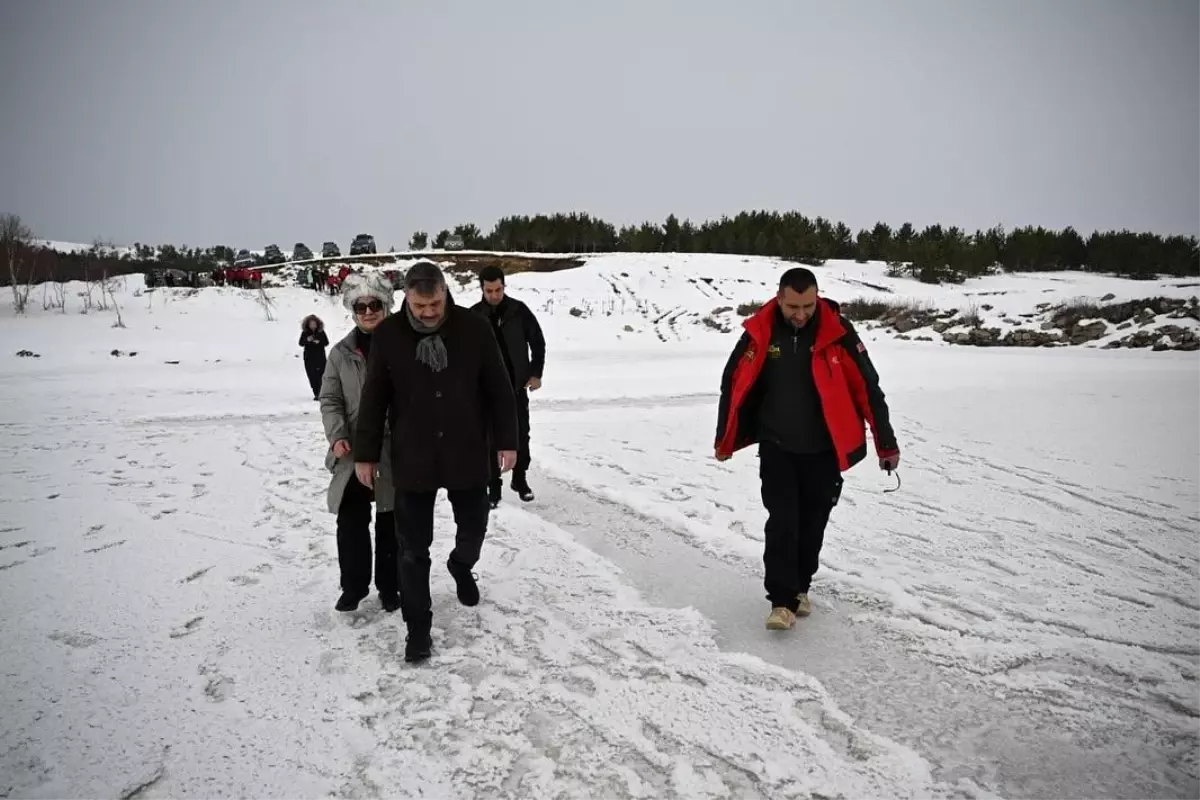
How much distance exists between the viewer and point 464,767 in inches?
98.7

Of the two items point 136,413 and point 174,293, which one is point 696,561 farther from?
point 174,293

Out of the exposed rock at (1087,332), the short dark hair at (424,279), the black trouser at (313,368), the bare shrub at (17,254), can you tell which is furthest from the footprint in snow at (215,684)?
the bare shrub at (17,254)

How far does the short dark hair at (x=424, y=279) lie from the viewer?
9.72 ft

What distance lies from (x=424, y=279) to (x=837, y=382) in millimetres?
2156

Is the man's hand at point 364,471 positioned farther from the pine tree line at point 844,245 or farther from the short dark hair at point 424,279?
the pine tree line at point 844,245

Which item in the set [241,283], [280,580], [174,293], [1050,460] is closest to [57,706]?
[280,580]

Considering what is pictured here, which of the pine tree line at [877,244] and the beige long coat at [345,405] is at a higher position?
the pine tree line at [877,244]

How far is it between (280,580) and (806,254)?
1506 inches

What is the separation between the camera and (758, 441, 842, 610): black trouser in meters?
3.47

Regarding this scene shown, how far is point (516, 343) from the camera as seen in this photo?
17.9 feet

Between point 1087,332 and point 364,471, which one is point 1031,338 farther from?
point 364,471

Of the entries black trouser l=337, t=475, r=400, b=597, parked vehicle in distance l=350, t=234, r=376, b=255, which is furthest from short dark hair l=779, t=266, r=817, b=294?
parked vehicle in distance l=350, t=234, r=376, b=255

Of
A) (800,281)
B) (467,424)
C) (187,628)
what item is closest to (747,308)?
(800,281)

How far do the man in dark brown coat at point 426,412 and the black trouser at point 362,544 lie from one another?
Answer: 440 mm
